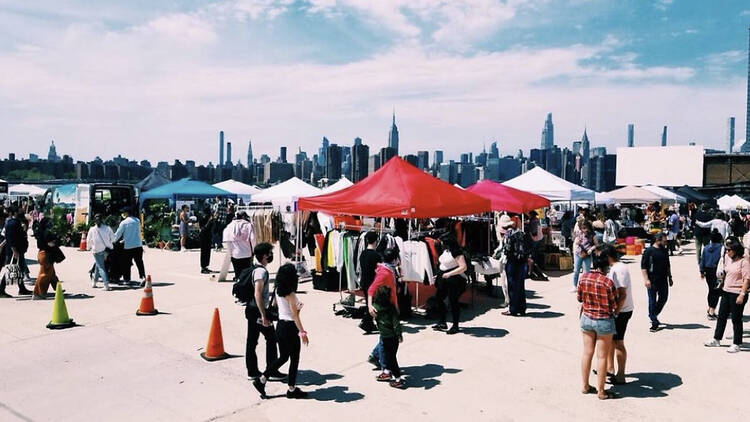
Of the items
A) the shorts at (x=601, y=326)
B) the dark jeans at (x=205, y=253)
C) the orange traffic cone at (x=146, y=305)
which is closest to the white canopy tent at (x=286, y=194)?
the dark jeans at (x=205, y=253)

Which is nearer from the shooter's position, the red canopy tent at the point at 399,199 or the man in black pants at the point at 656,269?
the man in black pants at the point at 656,269

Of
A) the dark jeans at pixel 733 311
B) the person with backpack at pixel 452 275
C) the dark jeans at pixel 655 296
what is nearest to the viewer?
the dark jeans at pixel 733 311

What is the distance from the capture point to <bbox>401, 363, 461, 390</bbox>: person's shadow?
620cm

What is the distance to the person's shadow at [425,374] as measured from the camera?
6.20 m

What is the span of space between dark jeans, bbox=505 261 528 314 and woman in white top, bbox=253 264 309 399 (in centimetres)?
492

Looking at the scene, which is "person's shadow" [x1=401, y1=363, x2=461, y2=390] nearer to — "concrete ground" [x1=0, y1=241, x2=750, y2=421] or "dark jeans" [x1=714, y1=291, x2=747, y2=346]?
"concrete ground" [x1=0, y1=241, x2=750, y2=421]

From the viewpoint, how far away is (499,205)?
13922mm

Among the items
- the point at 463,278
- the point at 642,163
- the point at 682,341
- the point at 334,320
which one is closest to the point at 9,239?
the point at 334,320

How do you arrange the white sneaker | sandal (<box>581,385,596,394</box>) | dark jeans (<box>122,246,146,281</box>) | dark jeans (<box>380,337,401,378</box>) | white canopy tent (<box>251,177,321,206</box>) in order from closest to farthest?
sandal (<box>581,385,596,394</box>) → dark jeans (<box>380,337,401,378</box>) → the white sneaker → dark jeans (<box>122,246,146,281</box>) → white canopy tent (<box>251,177,321,206</box>)

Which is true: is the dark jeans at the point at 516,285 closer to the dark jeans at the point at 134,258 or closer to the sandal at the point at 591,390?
the sandal at the point at 591,390

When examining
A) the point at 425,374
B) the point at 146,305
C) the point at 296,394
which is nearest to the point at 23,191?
the point at 146,305

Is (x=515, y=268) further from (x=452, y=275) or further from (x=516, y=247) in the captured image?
(x=452, y=275)

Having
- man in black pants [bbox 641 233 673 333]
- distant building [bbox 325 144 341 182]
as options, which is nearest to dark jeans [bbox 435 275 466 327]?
man in black pants [bbox 641 233 673 333]

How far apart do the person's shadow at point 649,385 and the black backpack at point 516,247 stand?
3.09 meters
